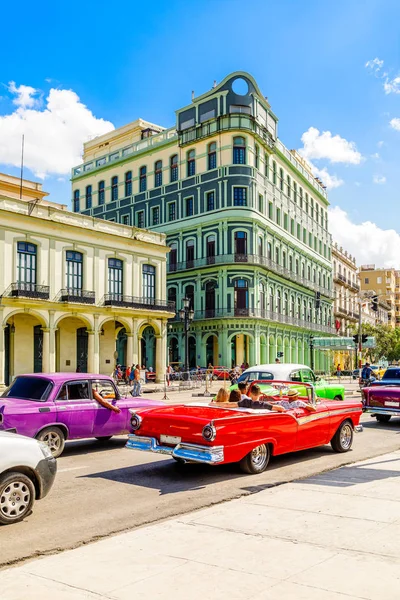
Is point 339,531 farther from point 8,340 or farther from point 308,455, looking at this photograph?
point 8,340

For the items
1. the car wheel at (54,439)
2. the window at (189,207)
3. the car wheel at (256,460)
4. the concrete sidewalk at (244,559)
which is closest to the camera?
the concrete sidewalk at (244,559)

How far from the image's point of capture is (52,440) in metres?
11.3

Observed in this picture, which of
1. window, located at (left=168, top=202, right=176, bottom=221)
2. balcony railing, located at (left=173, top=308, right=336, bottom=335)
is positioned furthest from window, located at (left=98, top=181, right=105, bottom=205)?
balcony railing, located at (left=173, top=308, right=336, bottom=335)

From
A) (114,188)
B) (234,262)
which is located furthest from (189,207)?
(114,188)

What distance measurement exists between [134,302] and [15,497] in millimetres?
33023

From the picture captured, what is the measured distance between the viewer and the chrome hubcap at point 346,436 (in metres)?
11.9

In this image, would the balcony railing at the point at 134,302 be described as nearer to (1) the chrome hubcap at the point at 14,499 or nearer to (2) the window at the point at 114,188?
(2) the window at the point at 114,188

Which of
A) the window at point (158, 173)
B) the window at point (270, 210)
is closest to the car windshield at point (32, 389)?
the window at point (270, 210)

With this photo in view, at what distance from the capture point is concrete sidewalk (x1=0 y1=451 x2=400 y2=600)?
4.88m

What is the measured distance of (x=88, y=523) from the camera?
710cm

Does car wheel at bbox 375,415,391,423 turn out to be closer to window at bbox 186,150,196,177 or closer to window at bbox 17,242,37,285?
window at bbox 17,242,37,285

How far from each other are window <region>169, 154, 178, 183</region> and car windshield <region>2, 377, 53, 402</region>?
46840 mm

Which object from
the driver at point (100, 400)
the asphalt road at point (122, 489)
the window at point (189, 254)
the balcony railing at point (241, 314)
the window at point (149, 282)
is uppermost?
the window at point (189, 254)

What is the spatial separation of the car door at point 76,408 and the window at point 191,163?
4512cm
